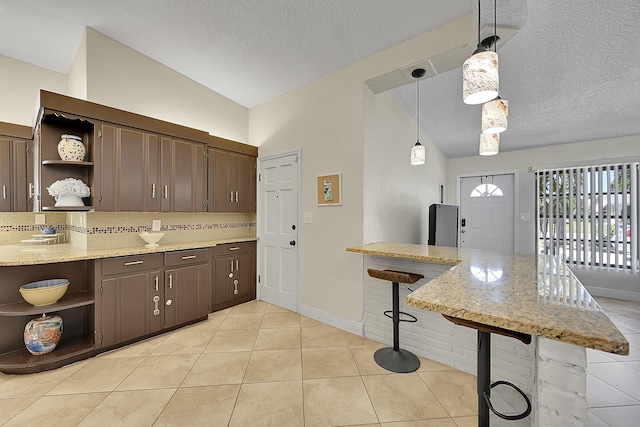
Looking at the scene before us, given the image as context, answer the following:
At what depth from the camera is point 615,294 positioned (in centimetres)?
423

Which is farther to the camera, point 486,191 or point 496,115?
point 486,191

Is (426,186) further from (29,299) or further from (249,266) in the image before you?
(29,299)

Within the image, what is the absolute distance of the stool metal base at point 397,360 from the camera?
7.05 feet

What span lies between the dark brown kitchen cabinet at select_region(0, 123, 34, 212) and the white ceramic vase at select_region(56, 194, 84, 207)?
1.19 meters

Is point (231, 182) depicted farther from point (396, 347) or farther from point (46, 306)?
point (396, 347)

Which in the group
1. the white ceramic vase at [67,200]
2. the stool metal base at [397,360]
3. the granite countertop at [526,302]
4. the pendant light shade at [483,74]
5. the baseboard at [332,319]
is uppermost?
the pendant light shade at [483,74]

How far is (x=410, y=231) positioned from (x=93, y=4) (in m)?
4.25

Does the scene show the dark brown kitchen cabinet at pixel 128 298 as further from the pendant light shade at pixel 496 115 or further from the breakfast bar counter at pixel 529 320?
the pendant light shade at pixel 496 115

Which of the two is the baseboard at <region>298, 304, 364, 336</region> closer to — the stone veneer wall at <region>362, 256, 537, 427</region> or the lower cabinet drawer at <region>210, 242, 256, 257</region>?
the stone veneer wall at <region>362, 256, 537, 427</region>

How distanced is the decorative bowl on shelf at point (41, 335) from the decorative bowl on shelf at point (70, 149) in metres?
1.41

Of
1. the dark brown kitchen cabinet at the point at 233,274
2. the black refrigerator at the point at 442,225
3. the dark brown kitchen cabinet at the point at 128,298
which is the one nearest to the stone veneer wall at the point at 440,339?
the black refrigerator at the point at 442,225

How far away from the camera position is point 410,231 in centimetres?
392

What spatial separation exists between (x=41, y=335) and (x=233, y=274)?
1.81 metres

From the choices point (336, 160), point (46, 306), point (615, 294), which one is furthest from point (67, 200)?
point (615, 294)
